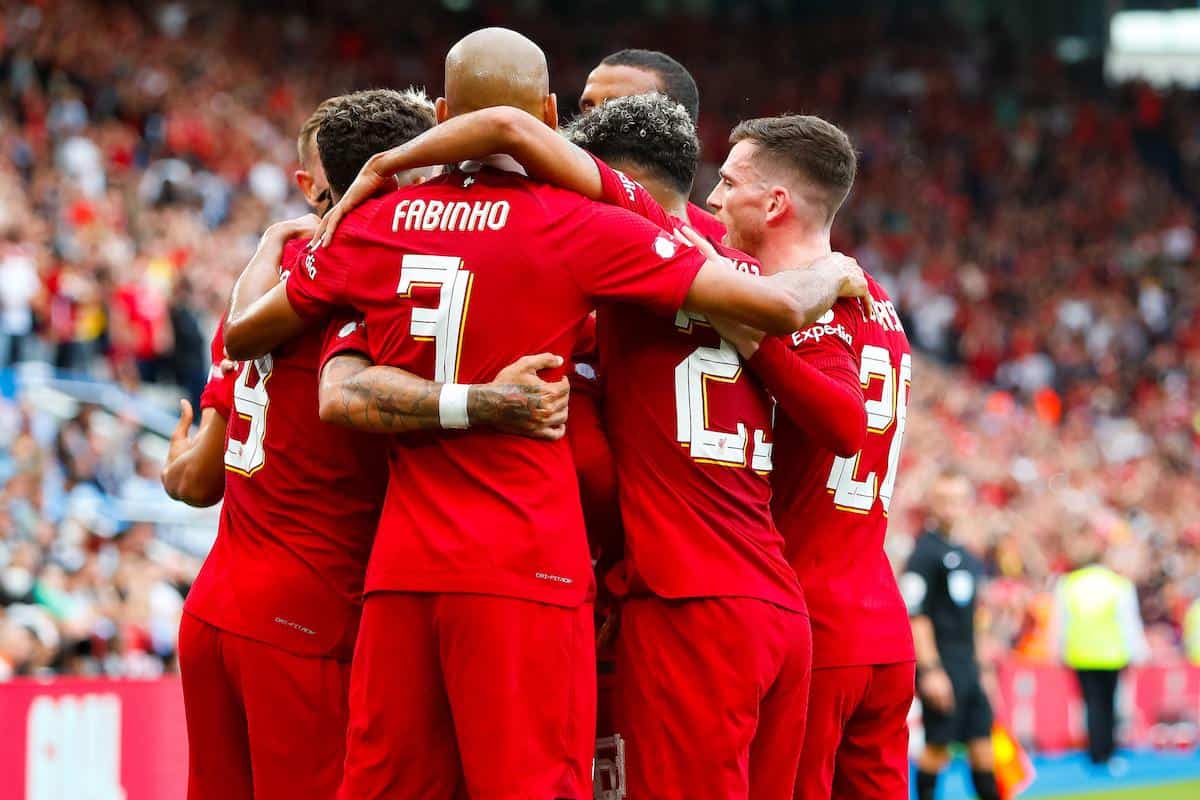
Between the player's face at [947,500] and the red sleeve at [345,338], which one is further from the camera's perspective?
the player's face at [947,500]

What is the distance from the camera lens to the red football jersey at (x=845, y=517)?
16.8 feet

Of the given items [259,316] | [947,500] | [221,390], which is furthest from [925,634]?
[259,316]

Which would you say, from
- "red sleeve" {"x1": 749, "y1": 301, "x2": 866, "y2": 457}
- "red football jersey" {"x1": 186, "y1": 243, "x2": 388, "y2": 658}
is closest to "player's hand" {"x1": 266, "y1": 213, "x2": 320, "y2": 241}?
"red football jersey" {"x1": 186, "y1": 243, "x2": 388, "y2": 658}

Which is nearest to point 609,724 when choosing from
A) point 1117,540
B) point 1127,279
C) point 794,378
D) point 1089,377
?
point 794,378

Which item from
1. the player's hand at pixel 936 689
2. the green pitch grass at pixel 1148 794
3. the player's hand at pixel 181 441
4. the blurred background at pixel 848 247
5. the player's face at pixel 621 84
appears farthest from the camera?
the green pitch grass at pixel 1148 794

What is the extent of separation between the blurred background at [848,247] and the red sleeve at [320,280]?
14.3 feet

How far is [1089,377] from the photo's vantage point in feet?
90.2

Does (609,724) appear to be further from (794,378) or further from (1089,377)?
(1089,377)

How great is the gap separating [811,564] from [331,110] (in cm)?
192

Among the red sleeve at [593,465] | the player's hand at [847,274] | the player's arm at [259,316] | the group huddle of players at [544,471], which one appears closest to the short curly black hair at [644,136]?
the group huddle of players at [544,471]

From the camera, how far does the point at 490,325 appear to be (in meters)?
4.45

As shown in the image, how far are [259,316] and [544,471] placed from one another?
99cm

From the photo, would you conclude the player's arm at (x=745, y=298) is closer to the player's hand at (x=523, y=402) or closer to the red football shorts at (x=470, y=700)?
the player's hand at (x=523, y=402)

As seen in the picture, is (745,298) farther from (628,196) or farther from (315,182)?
(315,182)
